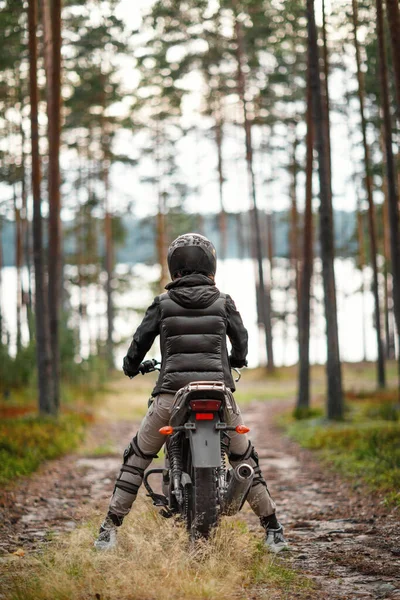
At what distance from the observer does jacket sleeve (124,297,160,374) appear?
6.03 metres

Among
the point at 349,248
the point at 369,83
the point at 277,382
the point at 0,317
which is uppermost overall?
the point at 369,83

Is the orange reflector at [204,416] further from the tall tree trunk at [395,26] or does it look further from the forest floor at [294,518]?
the tall tree trunk at [395,26]

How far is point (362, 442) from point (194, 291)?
7381mm

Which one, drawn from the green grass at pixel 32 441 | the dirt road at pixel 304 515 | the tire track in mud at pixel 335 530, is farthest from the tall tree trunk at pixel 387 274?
the tire track in mud at pixel 335 530

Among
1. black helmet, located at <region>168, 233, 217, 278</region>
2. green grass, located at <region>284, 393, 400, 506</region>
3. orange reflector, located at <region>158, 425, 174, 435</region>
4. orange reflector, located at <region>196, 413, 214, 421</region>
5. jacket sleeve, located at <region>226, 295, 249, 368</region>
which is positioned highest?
black helmet, located at <region>168, 233, 217, 278</region>

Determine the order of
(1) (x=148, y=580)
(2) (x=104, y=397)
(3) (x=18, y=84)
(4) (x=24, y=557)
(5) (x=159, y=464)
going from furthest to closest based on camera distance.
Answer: (3) (x=18, y=84), (2) (x=104, y=397), (5) (x=159, y=464), (4) (x=24, y=557), (1) (x=148, y=580)

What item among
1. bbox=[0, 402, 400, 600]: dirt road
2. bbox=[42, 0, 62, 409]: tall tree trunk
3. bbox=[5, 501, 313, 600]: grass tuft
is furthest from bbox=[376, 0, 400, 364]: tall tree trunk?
bbox=[5, 501, 313, 600]: grass tuft

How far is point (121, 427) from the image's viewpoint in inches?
743

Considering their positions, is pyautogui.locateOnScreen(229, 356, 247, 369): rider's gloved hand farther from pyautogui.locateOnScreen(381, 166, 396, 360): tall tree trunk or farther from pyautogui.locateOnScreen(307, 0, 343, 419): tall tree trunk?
pyautogui.locateOnScreen(381, 166, 396, 360): tall tree trunk

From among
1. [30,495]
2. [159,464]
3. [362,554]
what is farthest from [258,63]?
[362,554]

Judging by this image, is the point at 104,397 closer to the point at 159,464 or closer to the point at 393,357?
the point at 159,464

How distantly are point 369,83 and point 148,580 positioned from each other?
22.7 meters

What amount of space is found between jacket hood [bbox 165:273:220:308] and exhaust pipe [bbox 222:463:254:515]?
1.22 meters

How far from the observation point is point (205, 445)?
5.57 meters
